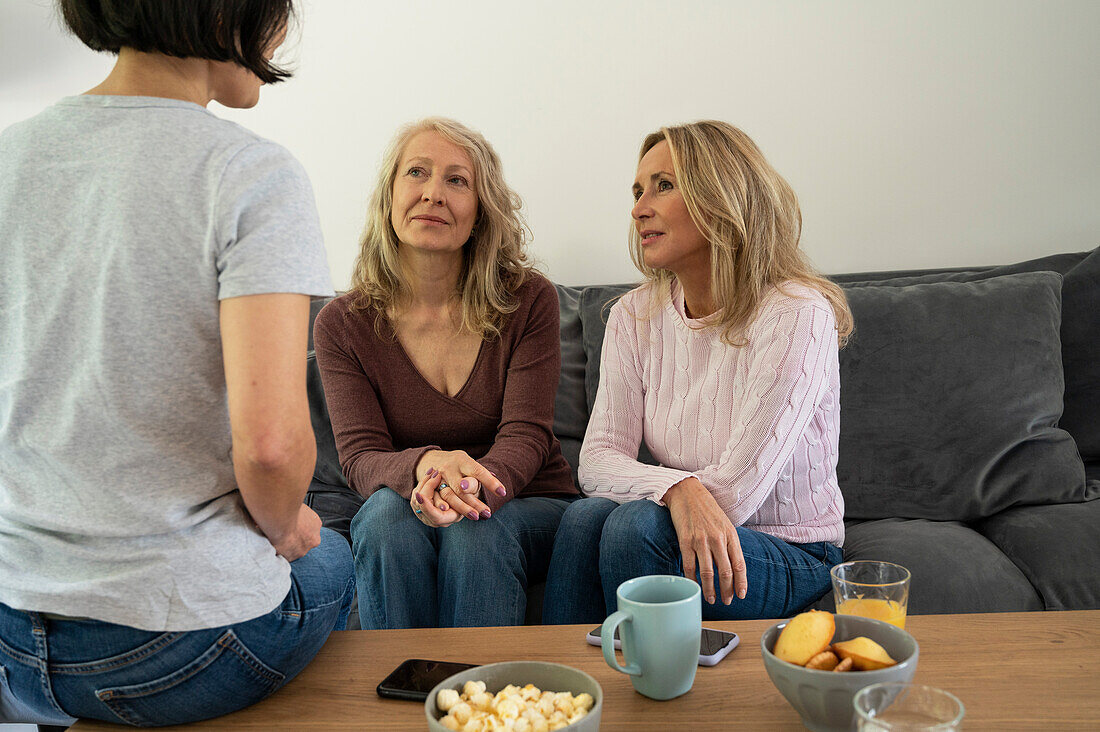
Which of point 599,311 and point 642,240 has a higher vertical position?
point 642,240

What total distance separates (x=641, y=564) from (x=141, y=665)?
2.39 feet

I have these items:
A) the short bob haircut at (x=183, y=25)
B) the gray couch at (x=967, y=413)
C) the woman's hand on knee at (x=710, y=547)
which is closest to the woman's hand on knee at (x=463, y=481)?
the woman's hand on knee at (x=710, y=547)

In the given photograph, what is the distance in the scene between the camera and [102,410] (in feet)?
2.58

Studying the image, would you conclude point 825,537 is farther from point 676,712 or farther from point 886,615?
point 676,712

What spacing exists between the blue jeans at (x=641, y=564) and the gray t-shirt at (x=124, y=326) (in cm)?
66

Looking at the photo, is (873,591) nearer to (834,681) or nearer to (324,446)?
(834,681)

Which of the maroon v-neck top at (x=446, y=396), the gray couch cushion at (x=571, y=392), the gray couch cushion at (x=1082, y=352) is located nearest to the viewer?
the maroon v-neck top at (x=446, y=396)

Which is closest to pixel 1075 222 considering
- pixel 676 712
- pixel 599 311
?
pixel 599 311

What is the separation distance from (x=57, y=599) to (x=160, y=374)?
0.74ft

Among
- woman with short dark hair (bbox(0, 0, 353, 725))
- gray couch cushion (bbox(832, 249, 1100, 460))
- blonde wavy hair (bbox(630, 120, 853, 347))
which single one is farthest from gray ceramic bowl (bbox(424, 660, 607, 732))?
gray couch cushion (bbox(832, 249, 1100, 460))

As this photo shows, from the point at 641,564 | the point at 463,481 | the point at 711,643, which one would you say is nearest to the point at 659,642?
the point at 711,643

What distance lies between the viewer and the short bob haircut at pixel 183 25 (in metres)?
0.80

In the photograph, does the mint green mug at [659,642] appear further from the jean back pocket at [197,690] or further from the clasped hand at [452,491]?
the clasped hand at [452,491]

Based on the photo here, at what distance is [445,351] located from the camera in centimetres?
175
